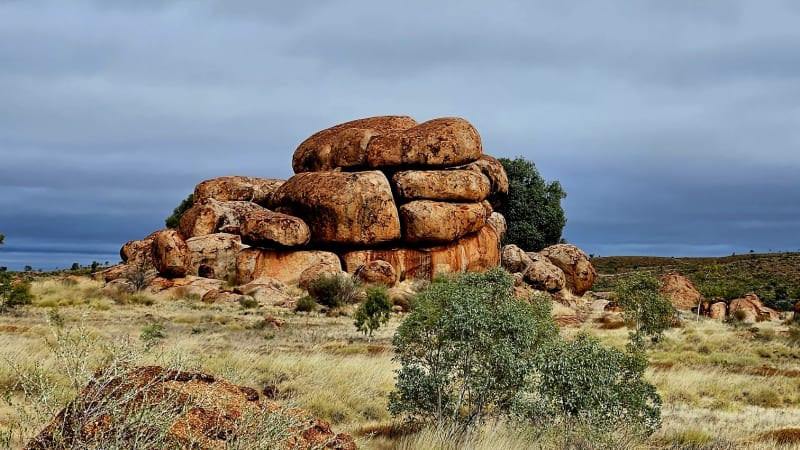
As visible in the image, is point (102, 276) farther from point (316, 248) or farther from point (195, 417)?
point (195, 417)

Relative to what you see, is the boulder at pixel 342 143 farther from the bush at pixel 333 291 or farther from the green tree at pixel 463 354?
the green tree at pixel 463 354

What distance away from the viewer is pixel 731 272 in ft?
280

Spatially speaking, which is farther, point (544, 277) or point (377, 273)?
point (544, 277)

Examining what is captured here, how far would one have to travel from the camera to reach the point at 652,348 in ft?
90.2

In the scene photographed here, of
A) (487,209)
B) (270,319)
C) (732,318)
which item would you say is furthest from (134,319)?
(732,318)

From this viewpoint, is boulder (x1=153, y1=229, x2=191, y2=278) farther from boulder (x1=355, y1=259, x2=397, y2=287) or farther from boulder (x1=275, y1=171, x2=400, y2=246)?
boulder (x1=355, y1=259, x2=397, y2=287)

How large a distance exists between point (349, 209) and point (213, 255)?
9.12 m

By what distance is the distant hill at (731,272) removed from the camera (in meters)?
54.5

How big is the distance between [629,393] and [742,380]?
1191 centimetres

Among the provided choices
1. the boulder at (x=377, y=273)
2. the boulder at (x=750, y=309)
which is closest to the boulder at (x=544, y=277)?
the boulder at (x=377, y=273)

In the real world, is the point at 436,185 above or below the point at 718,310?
A: above

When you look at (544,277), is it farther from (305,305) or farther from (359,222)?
(305,305)

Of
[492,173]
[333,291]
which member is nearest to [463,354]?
[333,291]

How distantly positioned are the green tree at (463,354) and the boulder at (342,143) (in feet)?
120
